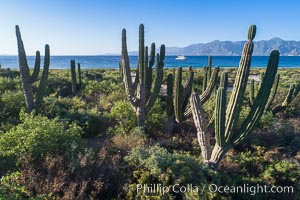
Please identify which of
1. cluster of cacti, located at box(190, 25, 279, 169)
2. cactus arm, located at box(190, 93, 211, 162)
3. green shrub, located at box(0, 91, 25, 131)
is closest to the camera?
cluster of cacti, located at box(190, 25, 279, 169)

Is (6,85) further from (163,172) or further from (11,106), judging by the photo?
(163,172)

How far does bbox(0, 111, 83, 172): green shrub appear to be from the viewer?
4613 millimetres

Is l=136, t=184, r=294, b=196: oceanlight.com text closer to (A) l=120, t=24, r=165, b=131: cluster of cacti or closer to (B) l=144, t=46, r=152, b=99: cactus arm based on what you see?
(A) l=120, t=24, r=165, b=131: cluster of cacti

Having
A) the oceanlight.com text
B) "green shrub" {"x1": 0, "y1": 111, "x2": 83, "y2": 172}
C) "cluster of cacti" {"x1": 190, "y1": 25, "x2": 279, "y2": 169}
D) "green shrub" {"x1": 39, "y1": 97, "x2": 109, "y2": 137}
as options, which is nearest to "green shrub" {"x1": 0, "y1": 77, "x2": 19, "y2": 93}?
"green shrub" {"x1": 39, "y1": 97, "x2": 109, "y2": 137}

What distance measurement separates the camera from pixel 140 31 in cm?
689

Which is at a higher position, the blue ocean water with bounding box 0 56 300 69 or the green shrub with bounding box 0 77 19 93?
the blue ocean water with bounding box 0 56 300 69

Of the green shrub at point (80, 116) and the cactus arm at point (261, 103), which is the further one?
the green shrub at point (80, 116)

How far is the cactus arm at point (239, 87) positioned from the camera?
15.3 feet

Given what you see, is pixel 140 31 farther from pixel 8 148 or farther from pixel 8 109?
pixel 8 109

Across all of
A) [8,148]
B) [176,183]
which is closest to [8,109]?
[8,148]

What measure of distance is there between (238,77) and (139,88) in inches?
121

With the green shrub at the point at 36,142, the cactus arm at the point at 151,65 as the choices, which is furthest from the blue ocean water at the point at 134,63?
the green shrub at the point at 36,142

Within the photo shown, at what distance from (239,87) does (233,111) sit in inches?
21.3

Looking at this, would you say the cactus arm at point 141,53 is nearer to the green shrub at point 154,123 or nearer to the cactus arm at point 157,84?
the cactus arm at point 157,84
